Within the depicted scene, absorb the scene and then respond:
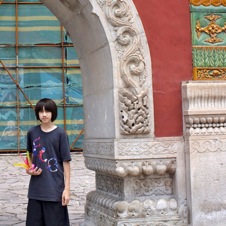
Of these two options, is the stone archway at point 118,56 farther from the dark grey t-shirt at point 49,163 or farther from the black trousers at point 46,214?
the black trousers at point 46,214

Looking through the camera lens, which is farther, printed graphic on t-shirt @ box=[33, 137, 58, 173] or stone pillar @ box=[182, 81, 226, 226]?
stone pillar @ box=[182, 81, 226, 226]

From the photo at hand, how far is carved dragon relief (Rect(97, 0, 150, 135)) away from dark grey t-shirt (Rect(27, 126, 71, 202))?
71cm

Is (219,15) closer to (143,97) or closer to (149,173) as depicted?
(143,97)

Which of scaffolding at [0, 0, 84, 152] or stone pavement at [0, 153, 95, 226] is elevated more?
scaffolding at [0, 0, 84, 152]

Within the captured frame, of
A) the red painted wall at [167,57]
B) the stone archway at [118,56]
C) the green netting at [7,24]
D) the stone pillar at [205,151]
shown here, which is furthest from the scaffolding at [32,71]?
the stone pillar at [205,151]

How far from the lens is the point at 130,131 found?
16.6 feet

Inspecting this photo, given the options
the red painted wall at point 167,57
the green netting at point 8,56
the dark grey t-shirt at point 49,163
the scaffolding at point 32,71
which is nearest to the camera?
the dark grey t-shirt at point 49,163

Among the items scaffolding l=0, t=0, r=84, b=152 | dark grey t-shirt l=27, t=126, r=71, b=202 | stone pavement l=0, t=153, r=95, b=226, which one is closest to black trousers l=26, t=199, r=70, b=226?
dark grey t-shirt l=27, t=126, r=71, b=202

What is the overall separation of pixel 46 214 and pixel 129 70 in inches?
57.8

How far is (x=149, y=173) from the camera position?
5.12 metres

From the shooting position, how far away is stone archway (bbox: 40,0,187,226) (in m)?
5.09

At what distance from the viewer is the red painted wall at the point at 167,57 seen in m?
5.24

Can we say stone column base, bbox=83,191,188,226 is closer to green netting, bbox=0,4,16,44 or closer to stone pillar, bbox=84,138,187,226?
stone pillar, bbox=84,138,187,226

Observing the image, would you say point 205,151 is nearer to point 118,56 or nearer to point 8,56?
point 118,56
